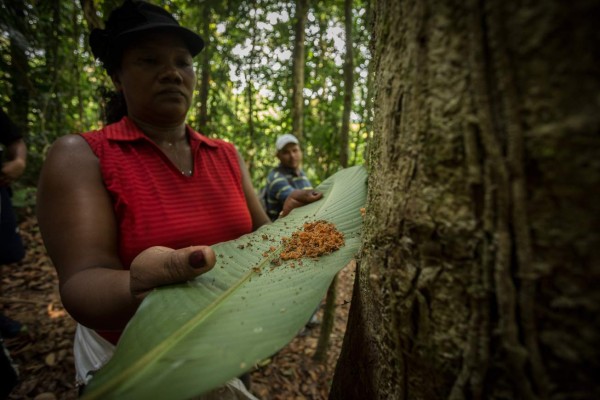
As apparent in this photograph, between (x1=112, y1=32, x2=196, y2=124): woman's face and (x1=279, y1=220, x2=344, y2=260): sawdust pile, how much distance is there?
3.28ft

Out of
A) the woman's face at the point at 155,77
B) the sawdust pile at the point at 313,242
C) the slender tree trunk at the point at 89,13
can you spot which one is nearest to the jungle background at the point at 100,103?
the slender tree trunk at the point at 89,13

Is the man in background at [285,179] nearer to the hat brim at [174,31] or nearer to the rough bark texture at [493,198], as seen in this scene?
the hat brim at [174,31]

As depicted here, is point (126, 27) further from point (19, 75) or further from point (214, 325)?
point (19, 75)

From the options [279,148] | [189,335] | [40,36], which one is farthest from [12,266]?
[189,335]

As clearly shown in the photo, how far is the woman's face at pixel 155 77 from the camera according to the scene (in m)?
1.35

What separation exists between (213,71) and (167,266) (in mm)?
5608

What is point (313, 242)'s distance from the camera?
2.69 ft

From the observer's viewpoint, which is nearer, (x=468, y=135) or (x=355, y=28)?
(x=468, y=135)

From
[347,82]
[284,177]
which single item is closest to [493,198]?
[284,177]

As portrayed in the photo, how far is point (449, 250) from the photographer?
0.43 meters

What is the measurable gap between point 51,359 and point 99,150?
225 centimetres

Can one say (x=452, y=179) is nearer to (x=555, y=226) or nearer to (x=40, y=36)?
(x=555, y=226)

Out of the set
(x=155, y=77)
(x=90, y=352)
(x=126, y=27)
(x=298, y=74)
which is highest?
(x=298, y=74)

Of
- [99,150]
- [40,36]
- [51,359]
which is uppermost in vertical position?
[40,36]
